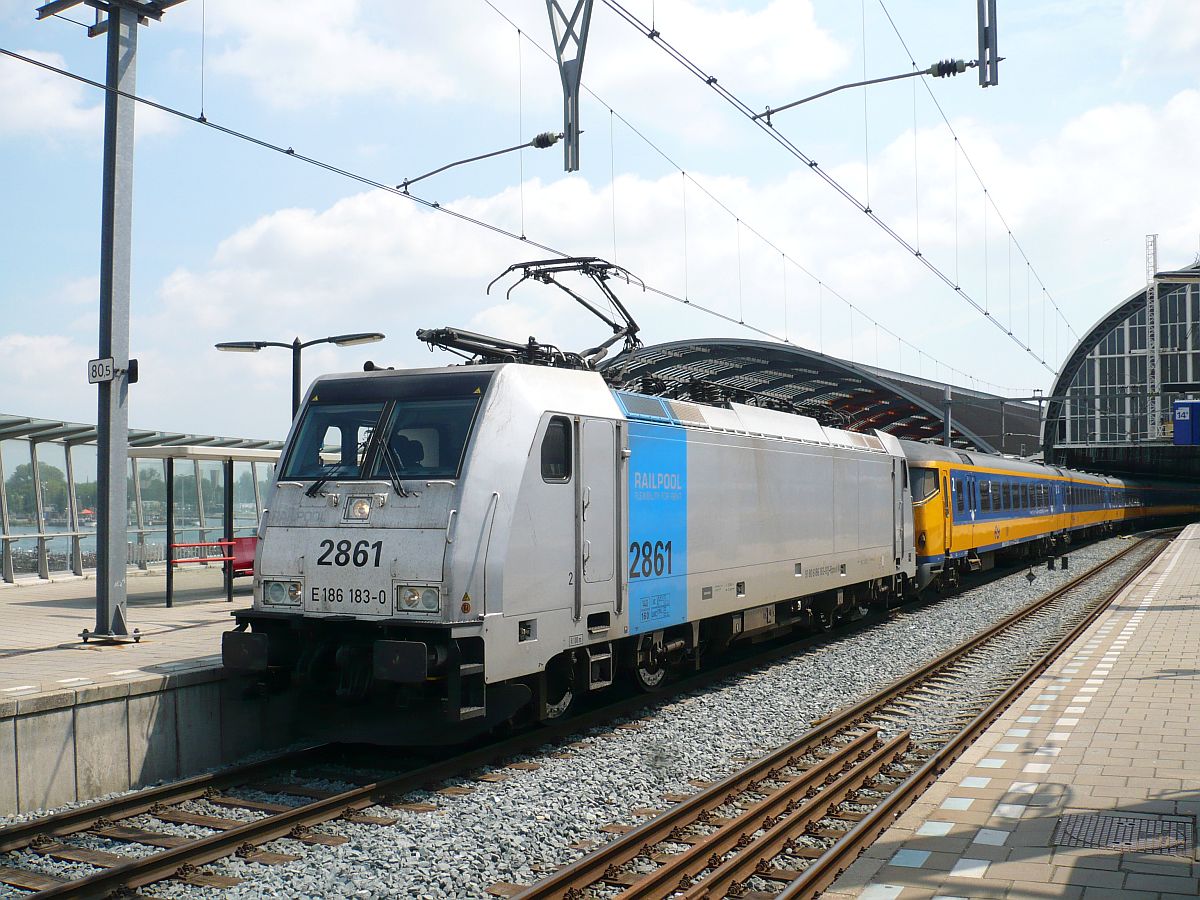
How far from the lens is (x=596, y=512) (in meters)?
9.83

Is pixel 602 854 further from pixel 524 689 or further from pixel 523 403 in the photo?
pixel 523 403

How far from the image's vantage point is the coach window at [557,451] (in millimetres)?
9250

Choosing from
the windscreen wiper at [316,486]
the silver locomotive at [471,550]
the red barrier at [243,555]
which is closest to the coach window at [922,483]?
Answer: the silver locomotive at [471,550]

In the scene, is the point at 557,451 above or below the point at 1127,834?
above

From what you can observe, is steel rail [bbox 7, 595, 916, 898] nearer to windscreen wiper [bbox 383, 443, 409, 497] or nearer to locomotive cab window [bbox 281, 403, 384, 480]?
windscreen wiper [bbox 383, 443, 409, 497]

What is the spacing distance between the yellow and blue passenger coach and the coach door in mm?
12926

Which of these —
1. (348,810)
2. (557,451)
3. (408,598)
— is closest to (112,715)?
(348,810)

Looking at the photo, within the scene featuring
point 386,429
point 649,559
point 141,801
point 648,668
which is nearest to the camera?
point 141,801

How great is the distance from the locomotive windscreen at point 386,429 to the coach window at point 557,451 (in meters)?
0.74

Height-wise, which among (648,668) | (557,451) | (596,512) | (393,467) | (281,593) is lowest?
(648,668)

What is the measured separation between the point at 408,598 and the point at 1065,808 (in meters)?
4.80

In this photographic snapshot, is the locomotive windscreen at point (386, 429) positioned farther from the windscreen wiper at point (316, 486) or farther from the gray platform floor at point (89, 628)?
the gray platform floor at point (89, 628)

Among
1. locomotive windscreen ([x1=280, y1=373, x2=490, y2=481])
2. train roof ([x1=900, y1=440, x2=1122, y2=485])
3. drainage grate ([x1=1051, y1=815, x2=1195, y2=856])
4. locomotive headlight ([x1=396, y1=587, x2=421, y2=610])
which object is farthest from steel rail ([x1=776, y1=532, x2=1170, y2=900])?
train roof ([x1=900, y1=440, x2=1122, y2=485])

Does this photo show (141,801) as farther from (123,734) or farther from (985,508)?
(985,508)
